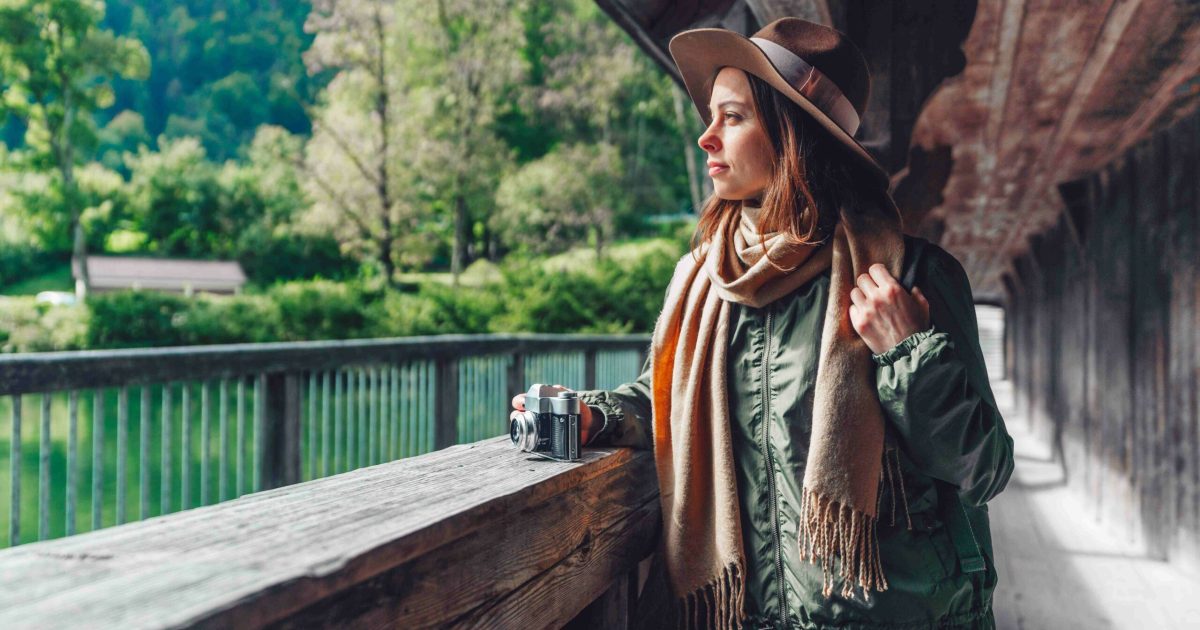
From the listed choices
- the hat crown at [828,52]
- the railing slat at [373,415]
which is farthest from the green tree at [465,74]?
the hat crown at [828,52]

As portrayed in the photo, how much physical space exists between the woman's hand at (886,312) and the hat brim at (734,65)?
229mm

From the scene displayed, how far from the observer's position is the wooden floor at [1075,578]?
4.30m

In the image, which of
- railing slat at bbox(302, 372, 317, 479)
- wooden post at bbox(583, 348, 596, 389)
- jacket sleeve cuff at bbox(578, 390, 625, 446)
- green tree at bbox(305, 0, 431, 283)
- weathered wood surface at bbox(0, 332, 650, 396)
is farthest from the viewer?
green tree at bbox(305, 0, 431, 283)

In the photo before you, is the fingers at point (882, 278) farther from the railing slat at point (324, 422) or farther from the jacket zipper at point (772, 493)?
the railing slat at point (324, 422)

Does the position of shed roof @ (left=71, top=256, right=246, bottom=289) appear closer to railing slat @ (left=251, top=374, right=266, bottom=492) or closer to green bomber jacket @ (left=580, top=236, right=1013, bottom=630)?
railing slat @ (left=251, top=374, right=266, bottom=492)

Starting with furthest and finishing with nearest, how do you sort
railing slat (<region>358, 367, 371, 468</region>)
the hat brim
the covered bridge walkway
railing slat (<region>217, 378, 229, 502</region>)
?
railing slat (<region>358, 367, 371, 468</region>)
railing slat (<region>217, 378, 229, 502</region>)
the hat brim
the covered bridge walkway

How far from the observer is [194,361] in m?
3.28

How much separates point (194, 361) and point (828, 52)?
8.73 ft

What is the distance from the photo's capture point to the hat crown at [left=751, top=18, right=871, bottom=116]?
1.55m

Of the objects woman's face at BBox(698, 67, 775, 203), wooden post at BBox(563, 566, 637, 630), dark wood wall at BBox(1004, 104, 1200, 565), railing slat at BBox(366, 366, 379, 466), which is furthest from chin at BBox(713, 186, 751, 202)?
dark wood wall at BBox(1004, 104, 1200, 565)

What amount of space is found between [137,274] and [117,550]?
47451 millimetres

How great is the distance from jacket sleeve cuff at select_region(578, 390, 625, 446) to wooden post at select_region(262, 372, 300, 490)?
2331 mm

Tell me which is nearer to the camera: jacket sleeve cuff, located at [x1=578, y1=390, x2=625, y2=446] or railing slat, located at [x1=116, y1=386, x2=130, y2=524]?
jacket sleeve cuff, located at [x1=578, y1=390, x2=625, y2=446]

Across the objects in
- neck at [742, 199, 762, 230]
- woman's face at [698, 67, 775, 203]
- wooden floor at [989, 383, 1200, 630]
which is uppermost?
woman's face at [698, 67, 775, 203]
